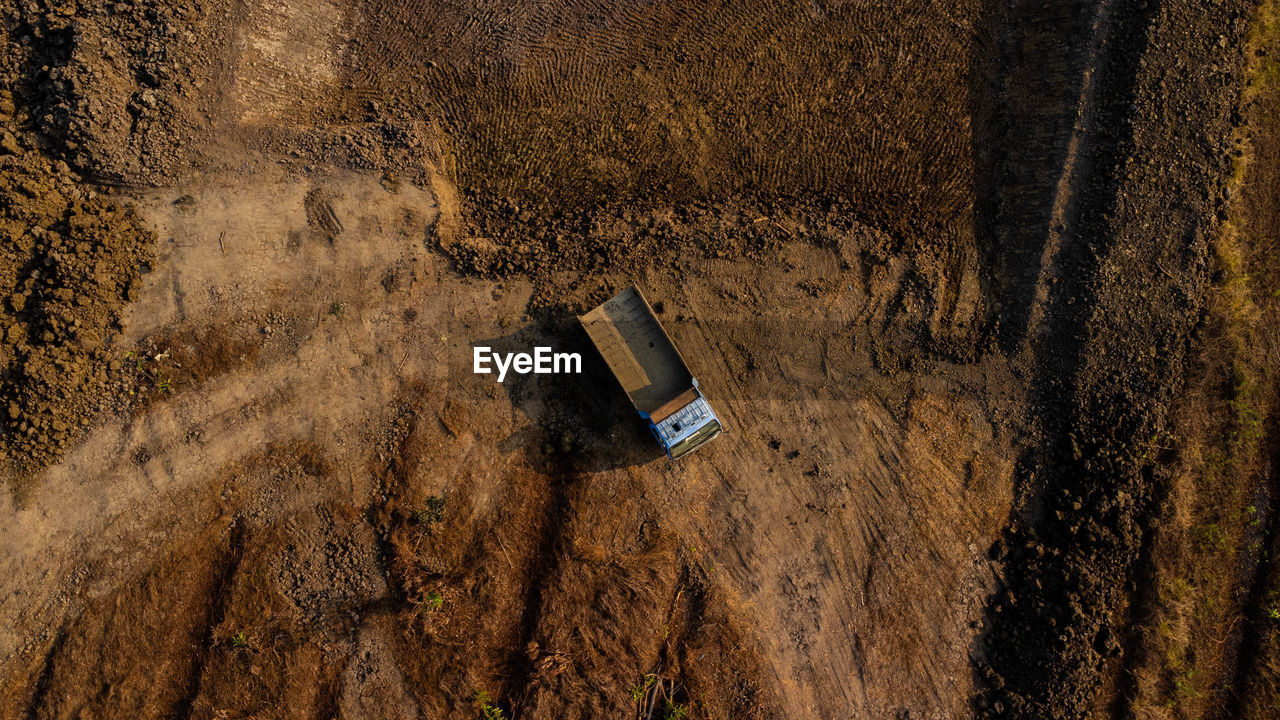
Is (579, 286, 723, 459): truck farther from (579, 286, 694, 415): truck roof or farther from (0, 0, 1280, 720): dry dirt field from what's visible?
(0, 0, 1280, 720): dry dirt field

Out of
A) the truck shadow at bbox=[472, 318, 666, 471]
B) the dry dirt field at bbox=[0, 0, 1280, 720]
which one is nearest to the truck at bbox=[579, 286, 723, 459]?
the truck shadow at bbox=[472, 318, 666, 471]

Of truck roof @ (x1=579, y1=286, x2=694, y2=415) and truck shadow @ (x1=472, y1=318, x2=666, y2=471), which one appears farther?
truck shadow @ (x1=472, y1=318, x2=666, y2=471)

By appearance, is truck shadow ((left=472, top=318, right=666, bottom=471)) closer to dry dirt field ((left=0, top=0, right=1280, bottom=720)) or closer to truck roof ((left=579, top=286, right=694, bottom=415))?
dry dirt field ((left=0, top=0, right=1280, bottom=720))

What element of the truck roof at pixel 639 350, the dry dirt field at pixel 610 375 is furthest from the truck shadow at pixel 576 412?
the truck roof at pixel 639 350

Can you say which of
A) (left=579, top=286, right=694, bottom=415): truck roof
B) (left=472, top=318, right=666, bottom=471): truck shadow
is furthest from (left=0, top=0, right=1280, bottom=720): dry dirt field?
(left=579, top=286, right=694, bottom=415): truck roof

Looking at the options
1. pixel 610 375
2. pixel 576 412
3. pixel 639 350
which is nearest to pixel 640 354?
pixel 639 350

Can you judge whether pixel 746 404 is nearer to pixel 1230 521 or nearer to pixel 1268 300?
pixel 1230 521

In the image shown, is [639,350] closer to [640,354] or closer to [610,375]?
[640,354]

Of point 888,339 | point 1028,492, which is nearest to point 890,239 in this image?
point 888,339
